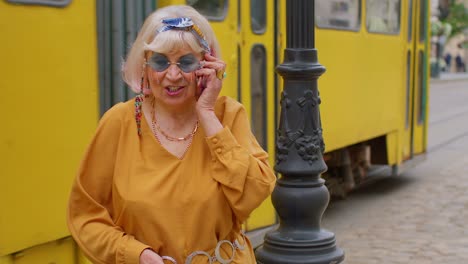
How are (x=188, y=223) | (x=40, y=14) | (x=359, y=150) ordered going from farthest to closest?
(x=359, y=150) < (x=40, y=14) < (x=188, y=223)

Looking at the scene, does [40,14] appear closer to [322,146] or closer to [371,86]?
[322,146]

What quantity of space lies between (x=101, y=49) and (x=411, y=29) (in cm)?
611

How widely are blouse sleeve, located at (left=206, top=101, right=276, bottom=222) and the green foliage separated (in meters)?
48.6

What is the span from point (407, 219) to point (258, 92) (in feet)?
9.47

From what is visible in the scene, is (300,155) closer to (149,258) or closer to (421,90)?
(149,258)

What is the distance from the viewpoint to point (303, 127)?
4.50m

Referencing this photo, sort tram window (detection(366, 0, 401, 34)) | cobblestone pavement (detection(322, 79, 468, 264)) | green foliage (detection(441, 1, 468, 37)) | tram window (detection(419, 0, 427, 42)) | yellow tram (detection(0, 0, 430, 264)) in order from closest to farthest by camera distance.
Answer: yellow tram (detection(0, 0, 430, 264))
cobblestone pavement (detection(322, 79, 468, 264))
tram window (detection(366, 0, 401, 34))
tram window (detection(419, 0, 427, 42))
green foliage (detection(441, 1, 468, 37))

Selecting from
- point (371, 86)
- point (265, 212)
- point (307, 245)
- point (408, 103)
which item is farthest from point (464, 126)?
point (307, 245)

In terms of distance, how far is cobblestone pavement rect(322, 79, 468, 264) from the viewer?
6.73 metres

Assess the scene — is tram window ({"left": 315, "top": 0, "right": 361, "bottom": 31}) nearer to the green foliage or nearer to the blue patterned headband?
the blue patterned headband

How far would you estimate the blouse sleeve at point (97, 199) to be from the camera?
2.53 meters

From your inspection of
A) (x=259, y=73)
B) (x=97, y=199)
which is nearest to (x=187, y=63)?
(x=97, y=199)

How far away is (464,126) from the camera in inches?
716

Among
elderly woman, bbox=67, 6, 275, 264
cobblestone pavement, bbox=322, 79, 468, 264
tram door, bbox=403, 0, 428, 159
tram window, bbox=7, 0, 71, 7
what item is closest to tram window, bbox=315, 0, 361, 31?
cobblestone pavement, bbox=322, 79, 468, 264
